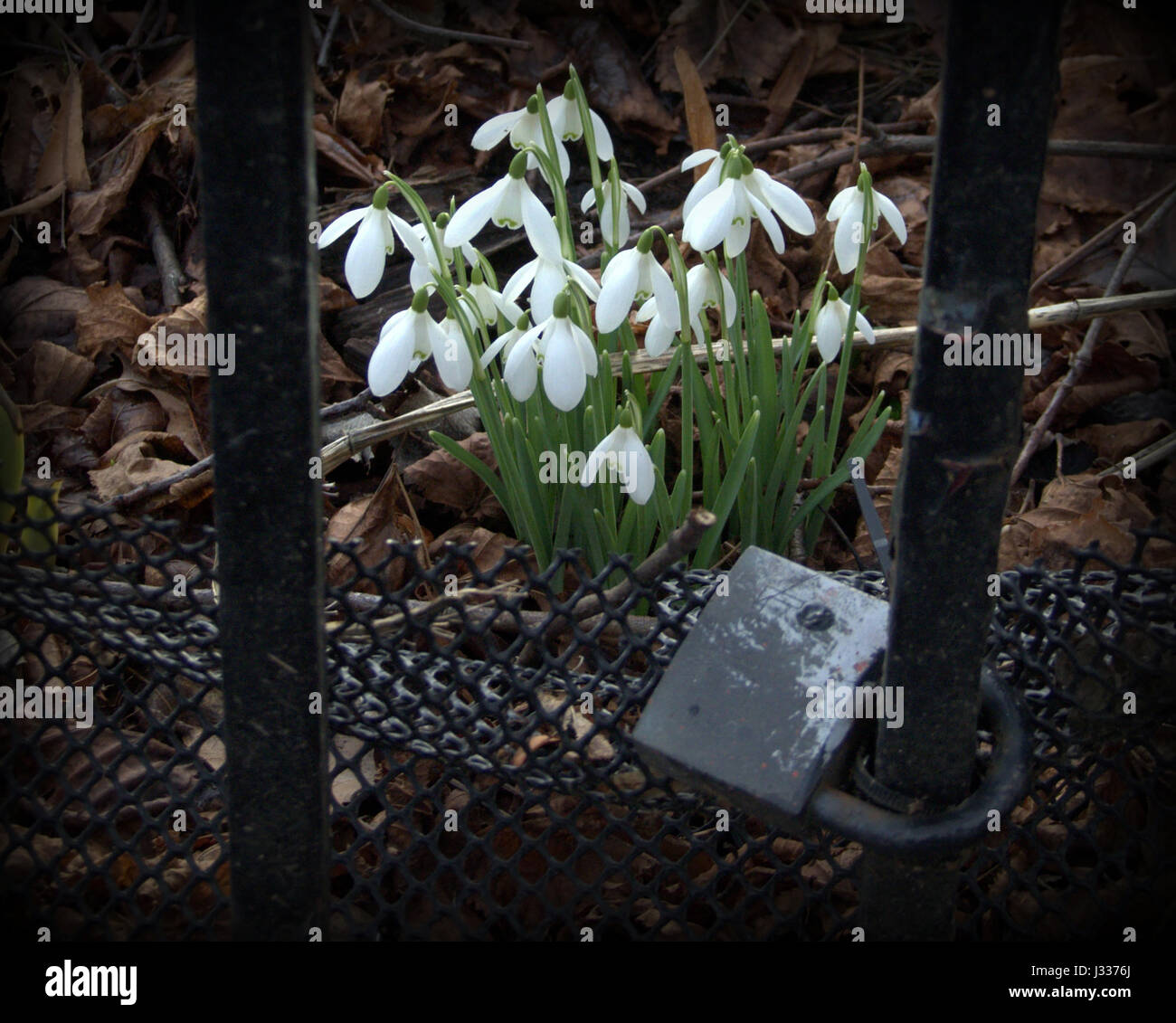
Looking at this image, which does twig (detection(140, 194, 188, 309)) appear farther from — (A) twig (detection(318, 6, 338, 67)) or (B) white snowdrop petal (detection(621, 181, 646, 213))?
(B) white snowdrop petal (detection(621, 181, 646, 213))

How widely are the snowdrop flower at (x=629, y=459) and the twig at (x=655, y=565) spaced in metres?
0.17

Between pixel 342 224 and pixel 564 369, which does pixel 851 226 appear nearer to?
pixel 564 369

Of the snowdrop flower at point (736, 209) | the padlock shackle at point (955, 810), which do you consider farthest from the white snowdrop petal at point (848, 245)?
the padlock shackle at point (955, 810)

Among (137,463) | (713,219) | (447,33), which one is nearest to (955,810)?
(713,219)

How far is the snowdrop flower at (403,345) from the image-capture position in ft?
4.60

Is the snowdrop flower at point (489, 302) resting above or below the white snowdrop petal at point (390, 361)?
above

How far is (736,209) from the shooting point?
141 cm

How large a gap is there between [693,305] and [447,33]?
1.30 meters

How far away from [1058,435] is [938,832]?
1.22 metres

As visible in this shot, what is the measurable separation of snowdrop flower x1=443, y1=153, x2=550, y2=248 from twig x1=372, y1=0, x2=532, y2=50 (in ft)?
4.18

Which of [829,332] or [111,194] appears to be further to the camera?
[111,194]

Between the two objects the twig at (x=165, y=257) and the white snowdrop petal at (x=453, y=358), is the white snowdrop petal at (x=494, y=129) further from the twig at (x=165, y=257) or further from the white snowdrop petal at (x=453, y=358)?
the twig at (x=165, y=257)
